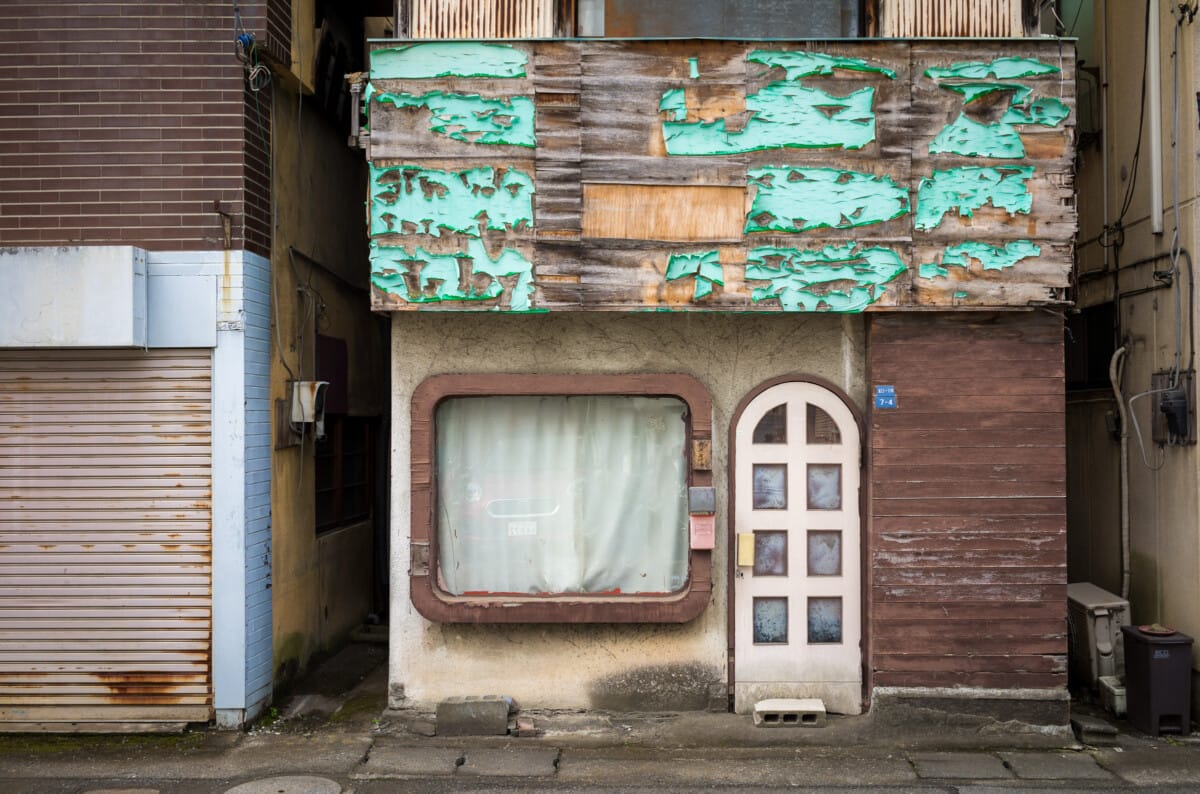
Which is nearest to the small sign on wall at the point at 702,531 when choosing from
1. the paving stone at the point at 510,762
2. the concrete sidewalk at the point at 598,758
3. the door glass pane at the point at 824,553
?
the door glass pane at the point at 824,553

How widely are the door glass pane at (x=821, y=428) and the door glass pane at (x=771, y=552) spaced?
2.70ft

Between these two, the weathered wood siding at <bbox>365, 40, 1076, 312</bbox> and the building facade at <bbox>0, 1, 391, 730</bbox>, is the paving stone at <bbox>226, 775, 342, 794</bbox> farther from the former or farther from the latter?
the weathered wood siding at <bbox>365, 40, 1076, 312</bbox>

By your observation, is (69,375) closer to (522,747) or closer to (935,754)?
(522,747)

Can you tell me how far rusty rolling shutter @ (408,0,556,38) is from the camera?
24.5ft

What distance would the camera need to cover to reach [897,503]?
7.36 metres

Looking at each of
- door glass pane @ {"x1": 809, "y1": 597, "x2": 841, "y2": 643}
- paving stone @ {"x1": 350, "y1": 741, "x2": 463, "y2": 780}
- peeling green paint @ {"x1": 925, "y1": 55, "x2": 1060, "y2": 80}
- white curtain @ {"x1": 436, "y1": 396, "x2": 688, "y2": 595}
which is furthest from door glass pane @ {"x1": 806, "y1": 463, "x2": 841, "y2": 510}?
paving stone @ {"x1": 350, "y1": 741, "x2": 463, "y2": 780}

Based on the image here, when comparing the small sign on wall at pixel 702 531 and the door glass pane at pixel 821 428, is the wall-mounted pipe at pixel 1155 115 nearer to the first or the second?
the door glass pane at pixel 821 428

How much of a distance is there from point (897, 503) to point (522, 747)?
3.47 m

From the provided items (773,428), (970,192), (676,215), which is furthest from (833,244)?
(773,428)

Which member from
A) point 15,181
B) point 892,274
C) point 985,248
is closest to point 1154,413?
point 985,248

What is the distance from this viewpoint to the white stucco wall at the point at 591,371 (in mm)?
7574

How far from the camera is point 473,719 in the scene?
733 centimetres

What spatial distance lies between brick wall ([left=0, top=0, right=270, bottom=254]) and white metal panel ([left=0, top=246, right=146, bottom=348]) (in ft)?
1.44

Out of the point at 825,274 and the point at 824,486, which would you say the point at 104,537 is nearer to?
the point at 824,486
